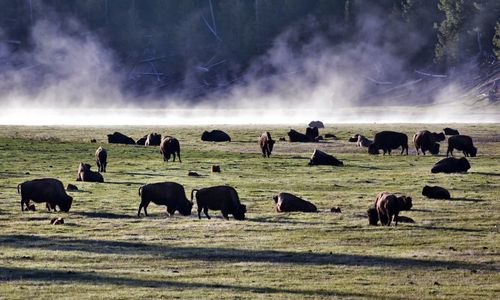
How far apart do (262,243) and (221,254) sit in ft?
6.44

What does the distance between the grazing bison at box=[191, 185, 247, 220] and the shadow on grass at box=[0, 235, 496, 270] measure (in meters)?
5.01

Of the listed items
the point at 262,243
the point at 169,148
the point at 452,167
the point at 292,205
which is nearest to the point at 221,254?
the point at 262,243

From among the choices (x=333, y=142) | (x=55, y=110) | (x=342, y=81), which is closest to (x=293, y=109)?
(x=342, y=81)

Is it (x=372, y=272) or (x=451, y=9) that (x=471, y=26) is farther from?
(x=372, y=272)

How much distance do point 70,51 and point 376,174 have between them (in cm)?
12314

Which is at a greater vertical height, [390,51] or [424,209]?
[390,51]

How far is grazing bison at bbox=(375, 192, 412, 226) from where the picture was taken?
31.6 m

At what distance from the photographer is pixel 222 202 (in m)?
33.6

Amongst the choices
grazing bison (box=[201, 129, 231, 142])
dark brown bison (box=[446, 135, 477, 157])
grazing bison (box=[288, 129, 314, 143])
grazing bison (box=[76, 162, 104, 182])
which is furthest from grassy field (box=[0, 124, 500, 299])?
grazing bison (box=[201, 129, 231, 142])

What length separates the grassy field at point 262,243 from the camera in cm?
2336

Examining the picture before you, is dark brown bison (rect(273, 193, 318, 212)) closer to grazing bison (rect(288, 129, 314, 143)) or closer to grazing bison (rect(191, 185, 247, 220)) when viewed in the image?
grazing bison (rect(191, 185, 247, 220))

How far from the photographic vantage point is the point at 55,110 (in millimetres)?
Answer: 147125

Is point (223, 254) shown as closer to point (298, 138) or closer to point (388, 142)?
point (388, 142)

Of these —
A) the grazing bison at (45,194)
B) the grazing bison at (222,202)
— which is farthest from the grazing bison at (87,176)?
the grazing bison at (222,202)
